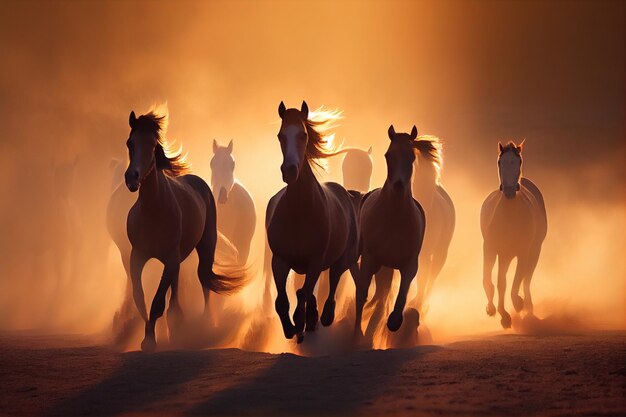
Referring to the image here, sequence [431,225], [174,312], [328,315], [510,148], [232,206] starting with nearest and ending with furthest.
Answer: [328,315]
[174,312]
[510,148]
[431,225]
[232,206]

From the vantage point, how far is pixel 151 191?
1059 cm

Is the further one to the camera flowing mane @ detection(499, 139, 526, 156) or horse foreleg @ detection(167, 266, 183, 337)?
flowing mane @ detection(499, 139, 526, 156)

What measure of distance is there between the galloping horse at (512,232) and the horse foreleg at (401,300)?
3095 millimetres

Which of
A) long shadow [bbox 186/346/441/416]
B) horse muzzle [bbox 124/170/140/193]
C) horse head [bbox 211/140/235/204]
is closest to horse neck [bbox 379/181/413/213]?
long shadow [bbox 186/346/441/416]

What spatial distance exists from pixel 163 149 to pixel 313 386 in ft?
13.5

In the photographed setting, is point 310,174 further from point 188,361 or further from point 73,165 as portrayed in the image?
point 73,165

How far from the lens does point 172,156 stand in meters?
11.3

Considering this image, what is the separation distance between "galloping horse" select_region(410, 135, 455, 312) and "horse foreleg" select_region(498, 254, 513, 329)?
103cm

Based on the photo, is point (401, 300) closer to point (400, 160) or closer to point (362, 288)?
point (362, 288)

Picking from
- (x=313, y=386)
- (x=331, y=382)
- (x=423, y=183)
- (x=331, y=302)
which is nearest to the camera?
(x=313, y=386)

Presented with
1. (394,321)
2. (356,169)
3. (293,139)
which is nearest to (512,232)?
(356,169)

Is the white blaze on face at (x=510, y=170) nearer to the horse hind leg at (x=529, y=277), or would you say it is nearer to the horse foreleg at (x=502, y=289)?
the horse foreleg at (x=502, y=289)

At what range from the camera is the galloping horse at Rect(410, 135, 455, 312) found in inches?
543

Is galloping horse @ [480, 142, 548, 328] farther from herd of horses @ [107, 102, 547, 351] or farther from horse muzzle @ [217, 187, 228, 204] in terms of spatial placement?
horse muzzle @ [217, 187, 228, 204]
